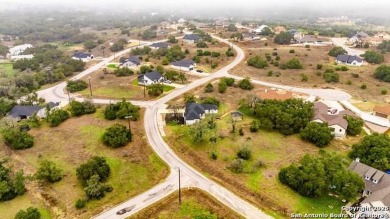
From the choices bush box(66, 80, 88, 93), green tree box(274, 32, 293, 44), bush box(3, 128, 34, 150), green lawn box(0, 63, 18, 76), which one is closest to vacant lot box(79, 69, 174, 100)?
bush box(66, 80, 88, 93)

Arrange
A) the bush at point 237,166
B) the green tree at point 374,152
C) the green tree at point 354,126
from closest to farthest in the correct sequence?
the green tree at point 374,152 < the bush at point 237,166 < the green tree at point 354,126

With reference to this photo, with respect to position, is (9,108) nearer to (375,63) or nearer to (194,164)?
(194,164)

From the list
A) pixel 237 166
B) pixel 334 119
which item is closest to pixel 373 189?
pixel 237 166

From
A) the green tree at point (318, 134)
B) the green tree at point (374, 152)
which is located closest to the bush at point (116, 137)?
the green tree at point (318, 134)

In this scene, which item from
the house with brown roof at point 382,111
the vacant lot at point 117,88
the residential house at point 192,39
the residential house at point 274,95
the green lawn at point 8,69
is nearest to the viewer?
the house with brown roof at point 382,111

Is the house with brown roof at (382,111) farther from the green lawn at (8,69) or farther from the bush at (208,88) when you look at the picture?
the green lawn at (8,69)

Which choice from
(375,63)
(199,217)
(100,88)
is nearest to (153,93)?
(100,88)
